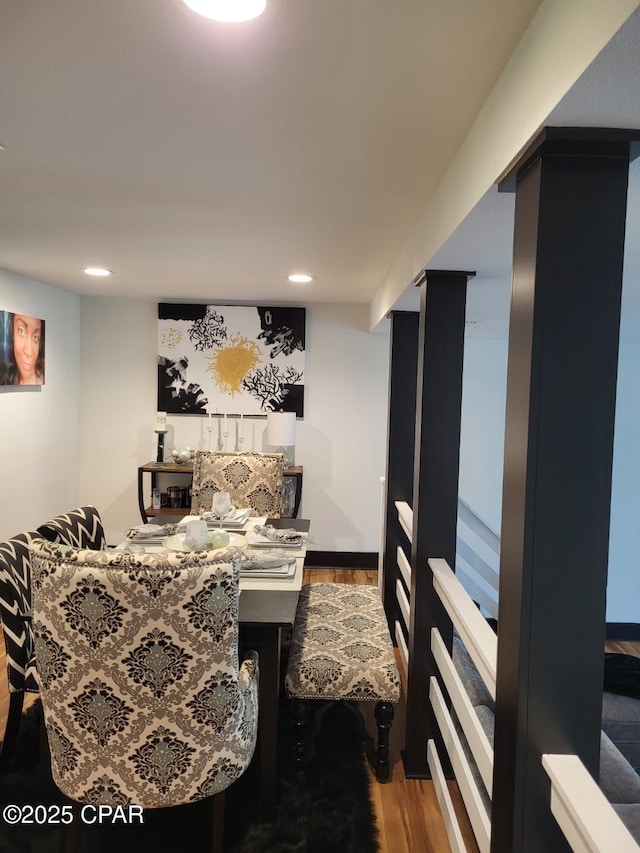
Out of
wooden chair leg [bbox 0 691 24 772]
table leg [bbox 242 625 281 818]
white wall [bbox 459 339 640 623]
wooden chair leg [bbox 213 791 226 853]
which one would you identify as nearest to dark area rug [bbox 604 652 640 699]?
white wall [bbox 459 339 640 623]

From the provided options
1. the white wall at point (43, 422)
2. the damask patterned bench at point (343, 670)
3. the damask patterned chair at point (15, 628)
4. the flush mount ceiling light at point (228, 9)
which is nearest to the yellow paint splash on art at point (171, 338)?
the white wall at point (43, 422)

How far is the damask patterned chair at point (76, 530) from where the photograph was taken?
2330mm

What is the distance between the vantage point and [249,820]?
1.84 metres

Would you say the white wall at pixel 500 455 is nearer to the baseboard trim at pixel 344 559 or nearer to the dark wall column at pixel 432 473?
the baseboard trim at pixel 344 559

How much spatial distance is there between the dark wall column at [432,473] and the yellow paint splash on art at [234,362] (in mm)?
2545

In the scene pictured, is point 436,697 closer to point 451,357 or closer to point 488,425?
point 451,357

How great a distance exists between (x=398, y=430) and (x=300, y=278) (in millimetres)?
1100

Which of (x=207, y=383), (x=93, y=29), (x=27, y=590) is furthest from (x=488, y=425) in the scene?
(x=93, y=29)

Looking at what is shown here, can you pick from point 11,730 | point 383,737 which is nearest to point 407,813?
point 383,737

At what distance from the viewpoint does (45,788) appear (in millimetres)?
1949

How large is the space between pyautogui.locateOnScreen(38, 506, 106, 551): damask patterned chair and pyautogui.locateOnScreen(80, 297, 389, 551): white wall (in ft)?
5.86

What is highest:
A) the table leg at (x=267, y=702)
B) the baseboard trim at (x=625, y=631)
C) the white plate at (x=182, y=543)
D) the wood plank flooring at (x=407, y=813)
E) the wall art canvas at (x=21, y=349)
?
the wall art canvas at (x=21, y=349)

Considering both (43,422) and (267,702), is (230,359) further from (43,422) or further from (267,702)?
(267,702)

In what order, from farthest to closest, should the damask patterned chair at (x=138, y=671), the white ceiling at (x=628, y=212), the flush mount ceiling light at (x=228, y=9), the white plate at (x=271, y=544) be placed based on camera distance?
the white plate at (x=271, y=544) < the damask patterned chair at (x=138, y=671) < the flush mount ceiling light at (x=228, y=9) < the white ceiling at (x=628, y=212)
